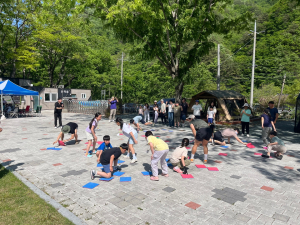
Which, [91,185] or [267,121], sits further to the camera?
[267,121]

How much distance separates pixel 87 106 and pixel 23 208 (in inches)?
776

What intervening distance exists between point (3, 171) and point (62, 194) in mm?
2377

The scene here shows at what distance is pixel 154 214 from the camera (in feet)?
12.6

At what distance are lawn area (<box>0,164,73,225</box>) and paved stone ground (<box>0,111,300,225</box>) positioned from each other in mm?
326

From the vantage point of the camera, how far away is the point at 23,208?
393cm

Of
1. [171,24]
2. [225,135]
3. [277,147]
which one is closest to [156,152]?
[277,147]

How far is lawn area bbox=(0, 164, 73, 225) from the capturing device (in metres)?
3.56

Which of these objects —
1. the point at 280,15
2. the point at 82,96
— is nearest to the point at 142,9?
the point at 82,96

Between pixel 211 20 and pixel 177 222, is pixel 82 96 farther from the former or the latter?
pixel 177 222

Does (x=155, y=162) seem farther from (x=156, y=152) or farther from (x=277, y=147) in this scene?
(x=277, y=147)

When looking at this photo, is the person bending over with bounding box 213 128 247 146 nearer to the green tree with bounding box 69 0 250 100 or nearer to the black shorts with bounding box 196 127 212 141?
the black shorts with bounding box 196 127 212 141

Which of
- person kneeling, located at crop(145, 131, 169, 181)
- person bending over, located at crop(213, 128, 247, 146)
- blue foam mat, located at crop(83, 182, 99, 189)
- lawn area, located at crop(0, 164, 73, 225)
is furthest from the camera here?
person bending over, located at crop(213, 128, 247, 146)

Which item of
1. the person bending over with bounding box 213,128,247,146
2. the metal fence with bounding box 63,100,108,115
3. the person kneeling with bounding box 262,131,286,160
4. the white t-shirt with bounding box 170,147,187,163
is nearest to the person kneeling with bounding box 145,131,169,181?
the white t-shirt with bounding box 170,147,187,163

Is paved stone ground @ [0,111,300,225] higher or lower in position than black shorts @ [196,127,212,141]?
lower
